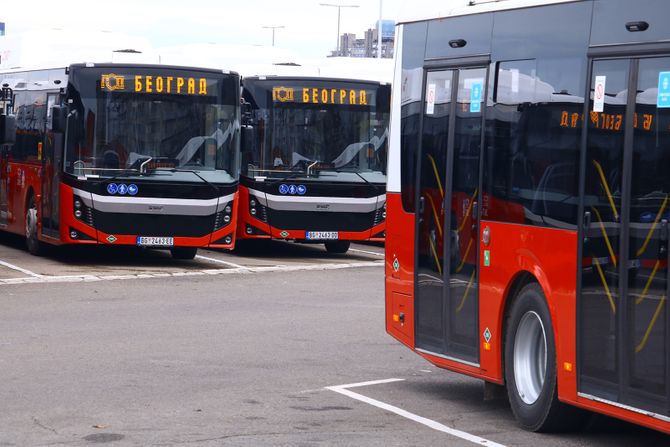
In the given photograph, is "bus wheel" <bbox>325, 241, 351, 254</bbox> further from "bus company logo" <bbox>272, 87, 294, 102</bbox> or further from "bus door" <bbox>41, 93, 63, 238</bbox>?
"bus door" <bbox>41, 93, 63, 238</bbox>

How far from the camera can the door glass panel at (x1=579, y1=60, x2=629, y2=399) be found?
888 centimetres

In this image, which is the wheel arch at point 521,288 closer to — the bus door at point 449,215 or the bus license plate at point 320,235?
the bus door at point 449,215

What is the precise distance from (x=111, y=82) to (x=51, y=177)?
6.18 ft

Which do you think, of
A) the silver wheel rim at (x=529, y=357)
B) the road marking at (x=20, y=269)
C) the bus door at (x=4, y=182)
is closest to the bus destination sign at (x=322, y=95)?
the bus door at (x=4, y=182)

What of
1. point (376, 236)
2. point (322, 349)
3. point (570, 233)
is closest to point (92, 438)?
point (570, 233)

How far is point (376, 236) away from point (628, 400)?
17833mm

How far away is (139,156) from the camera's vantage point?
23.6m

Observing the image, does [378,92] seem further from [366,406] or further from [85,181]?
[366,406]

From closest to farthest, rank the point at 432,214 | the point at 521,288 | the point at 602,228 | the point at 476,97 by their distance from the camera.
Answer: the point at 602,228 < the point at 521,288 < the point at 476,97 < the point at 432,214

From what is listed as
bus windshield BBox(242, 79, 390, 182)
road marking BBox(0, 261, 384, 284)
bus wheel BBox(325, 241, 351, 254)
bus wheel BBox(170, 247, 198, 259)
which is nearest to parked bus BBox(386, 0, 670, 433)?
road marking BBox(0, 261, 384, 284)

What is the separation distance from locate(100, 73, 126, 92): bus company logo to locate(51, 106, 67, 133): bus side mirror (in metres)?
0.70

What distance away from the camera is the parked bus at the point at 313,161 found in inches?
1019

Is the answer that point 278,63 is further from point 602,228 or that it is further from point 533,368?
point 602,228

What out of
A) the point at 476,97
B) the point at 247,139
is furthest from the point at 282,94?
the point at 476,97
